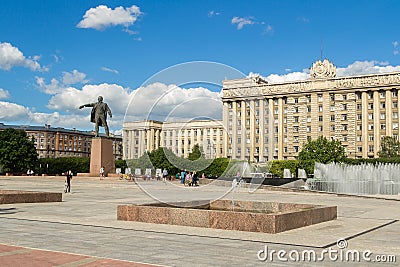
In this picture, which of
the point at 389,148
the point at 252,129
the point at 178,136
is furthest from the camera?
the point at 389,148

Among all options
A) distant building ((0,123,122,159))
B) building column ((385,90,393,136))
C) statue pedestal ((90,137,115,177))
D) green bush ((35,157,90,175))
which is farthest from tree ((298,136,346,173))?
distant building ((0,123,122,159))

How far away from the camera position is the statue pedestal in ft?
155

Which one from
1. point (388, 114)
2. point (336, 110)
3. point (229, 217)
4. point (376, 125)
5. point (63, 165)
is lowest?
point (229, 217)

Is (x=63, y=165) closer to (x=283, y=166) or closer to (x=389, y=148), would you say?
(x=283, y=166)

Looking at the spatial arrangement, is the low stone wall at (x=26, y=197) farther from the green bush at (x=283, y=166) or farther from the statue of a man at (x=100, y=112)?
the green bush at (x=283, y=166)

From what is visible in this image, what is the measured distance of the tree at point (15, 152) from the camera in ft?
272

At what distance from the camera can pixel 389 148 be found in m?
95.2

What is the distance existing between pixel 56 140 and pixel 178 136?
6603 inches

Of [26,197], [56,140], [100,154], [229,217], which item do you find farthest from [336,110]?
[56,140]

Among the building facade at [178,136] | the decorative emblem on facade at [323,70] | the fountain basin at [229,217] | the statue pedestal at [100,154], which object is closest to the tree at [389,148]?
the decorative emblem on facade at [323,70]

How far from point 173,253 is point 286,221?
4384mm

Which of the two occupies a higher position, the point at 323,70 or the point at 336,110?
the point at 323,70

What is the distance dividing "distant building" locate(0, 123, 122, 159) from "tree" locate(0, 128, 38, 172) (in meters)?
75.9

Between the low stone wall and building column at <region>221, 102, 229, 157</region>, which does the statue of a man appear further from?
building column at <region>221, 102, 229, 157</region>
